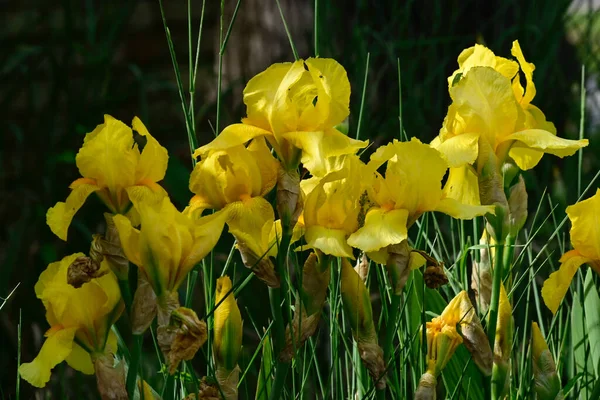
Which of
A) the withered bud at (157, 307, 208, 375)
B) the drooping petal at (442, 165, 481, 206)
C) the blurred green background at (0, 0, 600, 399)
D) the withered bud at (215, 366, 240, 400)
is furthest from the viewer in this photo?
the blurred green background at (0, 0, 600, 399)

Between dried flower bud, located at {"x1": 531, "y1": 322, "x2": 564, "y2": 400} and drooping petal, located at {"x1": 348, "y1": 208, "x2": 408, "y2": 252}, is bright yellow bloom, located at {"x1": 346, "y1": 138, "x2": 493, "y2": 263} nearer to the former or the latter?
drooping petal, located at {"x1": 348, "y1": 208, "x2": 408, "y2": 252}

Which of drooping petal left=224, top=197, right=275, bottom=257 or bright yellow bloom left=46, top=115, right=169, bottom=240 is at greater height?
bright yellow bloom left=46, top=115, right=169, bottom=240

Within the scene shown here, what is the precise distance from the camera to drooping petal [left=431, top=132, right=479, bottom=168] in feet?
2.84

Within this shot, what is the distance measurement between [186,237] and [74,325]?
5.3 inches

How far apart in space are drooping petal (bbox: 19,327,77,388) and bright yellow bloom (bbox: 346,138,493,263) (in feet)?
0.86

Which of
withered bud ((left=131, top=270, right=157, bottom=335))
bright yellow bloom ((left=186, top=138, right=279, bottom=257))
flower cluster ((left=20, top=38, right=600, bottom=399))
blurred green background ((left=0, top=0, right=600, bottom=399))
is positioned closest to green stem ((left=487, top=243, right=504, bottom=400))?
flower cluster ((left=20, top=38, right=600, bottom=399))

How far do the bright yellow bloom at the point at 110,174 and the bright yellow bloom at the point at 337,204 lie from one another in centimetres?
13

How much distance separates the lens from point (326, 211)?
85 centimetres

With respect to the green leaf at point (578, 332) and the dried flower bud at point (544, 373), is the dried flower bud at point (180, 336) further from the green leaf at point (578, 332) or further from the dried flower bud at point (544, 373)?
the green leaf at point (578, 332)

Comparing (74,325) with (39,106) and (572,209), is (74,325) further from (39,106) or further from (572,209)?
(39,106)

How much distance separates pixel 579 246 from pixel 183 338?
0.37 metres

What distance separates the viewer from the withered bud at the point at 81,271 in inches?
31.0

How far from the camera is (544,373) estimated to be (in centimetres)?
89

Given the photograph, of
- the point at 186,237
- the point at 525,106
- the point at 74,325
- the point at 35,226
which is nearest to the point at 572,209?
the point at 525,106
